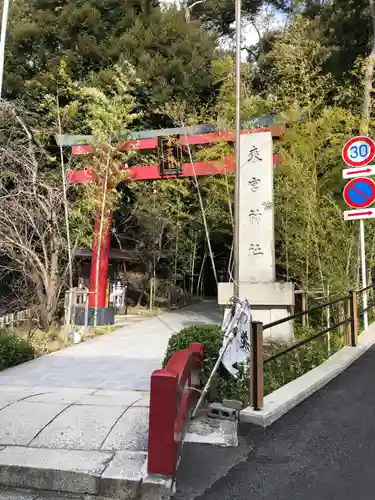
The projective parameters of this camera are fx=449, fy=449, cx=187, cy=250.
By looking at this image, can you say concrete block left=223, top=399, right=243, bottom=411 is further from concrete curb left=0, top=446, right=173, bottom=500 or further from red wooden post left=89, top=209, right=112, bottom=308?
red wooden post left=89, top=209, right=112, bottom=308

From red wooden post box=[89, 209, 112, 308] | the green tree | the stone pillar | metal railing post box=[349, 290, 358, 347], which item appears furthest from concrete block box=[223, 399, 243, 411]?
the green tree

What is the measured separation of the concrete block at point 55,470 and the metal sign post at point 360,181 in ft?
14.9

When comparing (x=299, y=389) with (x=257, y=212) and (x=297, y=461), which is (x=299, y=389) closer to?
(x=297, y=461)

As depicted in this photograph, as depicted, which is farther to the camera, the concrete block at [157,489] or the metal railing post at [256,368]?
the metal railing post at [256,368]

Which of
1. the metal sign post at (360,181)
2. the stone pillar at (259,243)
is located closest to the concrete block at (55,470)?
the metal sign post at (360,181)

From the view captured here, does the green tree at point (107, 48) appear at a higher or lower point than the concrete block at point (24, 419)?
higher

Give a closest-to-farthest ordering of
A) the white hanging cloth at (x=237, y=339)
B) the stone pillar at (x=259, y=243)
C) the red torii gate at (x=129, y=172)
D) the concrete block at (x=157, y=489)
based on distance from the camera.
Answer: the concrete block at (x=157, y=489), the white hanging cloth at (x=237, y=339), the stone pillar at (x=259, y=243), the red torii gate at (x=129, y=172)

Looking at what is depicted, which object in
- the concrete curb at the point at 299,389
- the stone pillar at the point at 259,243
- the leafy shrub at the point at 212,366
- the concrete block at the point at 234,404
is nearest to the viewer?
the concrete curb at the point at 299,389

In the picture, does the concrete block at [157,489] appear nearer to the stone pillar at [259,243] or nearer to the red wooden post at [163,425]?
the red wooden post at [163,425]

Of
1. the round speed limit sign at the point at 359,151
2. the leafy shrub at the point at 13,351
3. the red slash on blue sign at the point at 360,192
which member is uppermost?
the round speed limit sign at the point at 359,151

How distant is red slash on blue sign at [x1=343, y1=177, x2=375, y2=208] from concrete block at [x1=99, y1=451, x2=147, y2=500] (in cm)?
466

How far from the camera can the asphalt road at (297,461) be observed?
2439mm

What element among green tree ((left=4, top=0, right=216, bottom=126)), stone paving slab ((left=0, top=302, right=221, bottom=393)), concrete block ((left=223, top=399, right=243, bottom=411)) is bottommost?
stone paving slab ((left=0, top=302, right=221, bottom=393))

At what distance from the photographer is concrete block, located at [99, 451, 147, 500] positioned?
2.48 m
